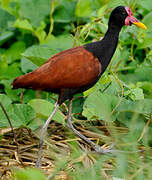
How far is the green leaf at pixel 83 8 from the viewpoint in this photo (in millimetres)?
4102

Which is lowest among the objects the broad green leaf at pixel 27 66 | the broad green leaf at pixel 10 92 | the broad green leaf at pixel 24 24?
the broad green leaf at pixel 10 92

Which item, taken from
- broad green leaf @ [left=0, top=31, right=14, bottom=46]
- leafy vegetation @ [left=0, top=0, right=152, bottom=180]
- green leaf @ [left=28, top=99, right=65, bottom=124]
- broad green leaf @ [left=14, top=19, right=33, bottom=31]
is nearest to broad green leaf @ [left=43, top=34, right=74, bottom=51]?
leafy vegetation @ [left=0, top=0, right=152, bottom=180]

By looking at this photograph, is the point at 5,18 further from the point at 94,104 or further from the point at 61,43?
the point at 94,104

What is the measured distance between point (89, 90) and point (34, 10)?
1.49 metres

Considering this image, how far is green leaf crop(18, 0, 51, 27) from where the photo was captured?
4180mm

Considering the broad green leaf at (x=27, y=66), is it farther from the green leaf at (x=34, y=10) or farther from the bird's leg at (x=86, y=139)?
the bird's leg at (x=86, y=139)

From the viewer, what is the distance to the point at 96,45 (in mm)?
2656

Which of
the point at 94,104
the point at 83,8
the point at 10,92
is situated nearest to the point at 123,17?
the point at 94,104

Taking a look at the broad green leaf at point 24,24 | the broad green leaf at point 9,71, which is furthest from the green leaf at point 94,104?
the broad green leaf at point 24,24

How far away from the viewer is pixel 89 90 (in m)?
3.08

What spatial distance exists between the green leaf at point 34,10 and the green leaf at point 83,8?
1.06ft

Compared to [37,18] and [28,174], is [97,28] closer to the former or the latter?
[37,18]

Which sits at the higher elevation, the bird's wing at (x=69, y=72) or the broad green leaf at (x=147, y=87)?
the bird's wing at (x=69, y=72)

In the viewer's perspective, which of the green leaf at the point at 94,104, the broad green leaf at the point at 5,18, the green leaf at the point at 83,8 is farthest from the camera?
the broad green leaf at the point at 5,18
